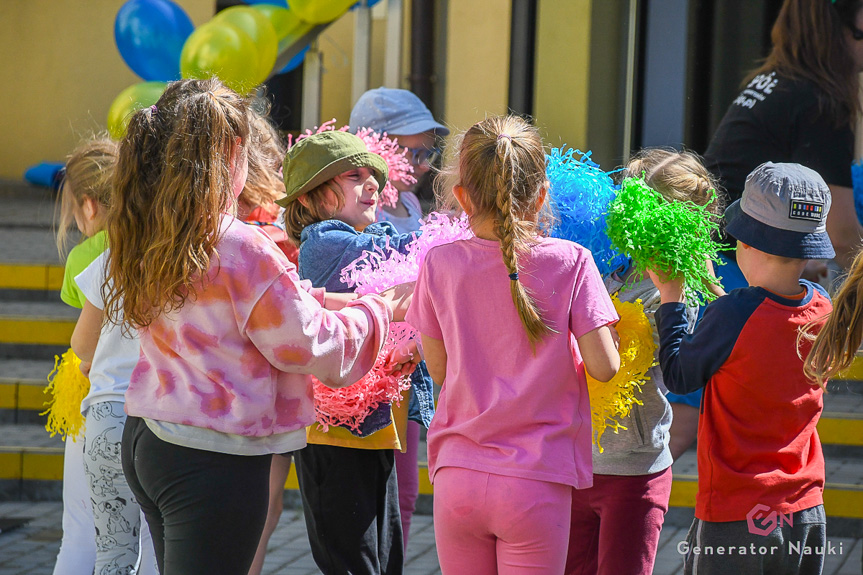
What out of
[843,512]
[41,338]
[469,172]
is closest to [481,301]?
[469,172]

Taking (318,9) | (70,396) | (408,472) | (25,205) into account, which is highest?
(318,9)

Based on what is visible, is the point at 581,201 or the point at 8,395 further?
the point at 8,395

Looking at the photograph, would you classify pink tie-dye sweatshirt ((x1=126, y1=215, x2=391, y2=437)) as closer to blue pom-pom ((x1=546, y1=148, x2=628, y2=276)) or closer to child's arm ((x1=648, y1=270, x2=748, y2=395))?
blue pom-pom ((x1=546, y1=148, x2=628, y2=276))

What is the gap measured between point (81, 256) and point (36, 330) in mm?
3299

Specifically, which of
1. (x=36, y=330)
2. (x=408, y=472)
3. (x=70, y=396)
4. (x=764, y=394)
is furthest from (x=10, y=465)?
(x=764, y=394)

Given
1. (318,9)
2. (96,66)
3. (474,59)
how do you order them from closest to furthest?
(318,9), (474,59), (96,66)

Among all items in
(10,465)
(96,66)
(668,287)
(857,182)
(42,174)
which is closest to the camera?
(668,287)

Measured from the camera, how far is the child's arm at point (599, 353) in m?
2.04

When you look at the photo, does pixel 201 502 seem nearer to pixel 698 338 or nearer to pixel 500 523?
pixel 500 523

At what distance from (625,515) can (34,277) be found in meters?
5.19

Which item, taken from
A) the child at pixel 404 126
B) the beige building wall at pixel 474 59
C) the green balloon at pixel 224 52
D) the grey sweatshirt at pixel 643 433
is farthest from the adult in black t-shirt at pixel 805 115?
the beige building wall at pixel 474 59

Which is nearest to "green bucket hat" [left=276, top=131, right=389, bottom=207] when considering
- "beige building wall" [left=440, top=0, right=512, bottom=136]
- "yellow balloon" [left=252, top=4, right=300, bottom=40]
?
"yellow balloon" [left=252, top=4, right=300, bottom=40]

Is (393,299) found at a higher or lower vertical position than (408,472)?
higher

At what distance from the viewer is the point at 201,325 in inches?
77.7
